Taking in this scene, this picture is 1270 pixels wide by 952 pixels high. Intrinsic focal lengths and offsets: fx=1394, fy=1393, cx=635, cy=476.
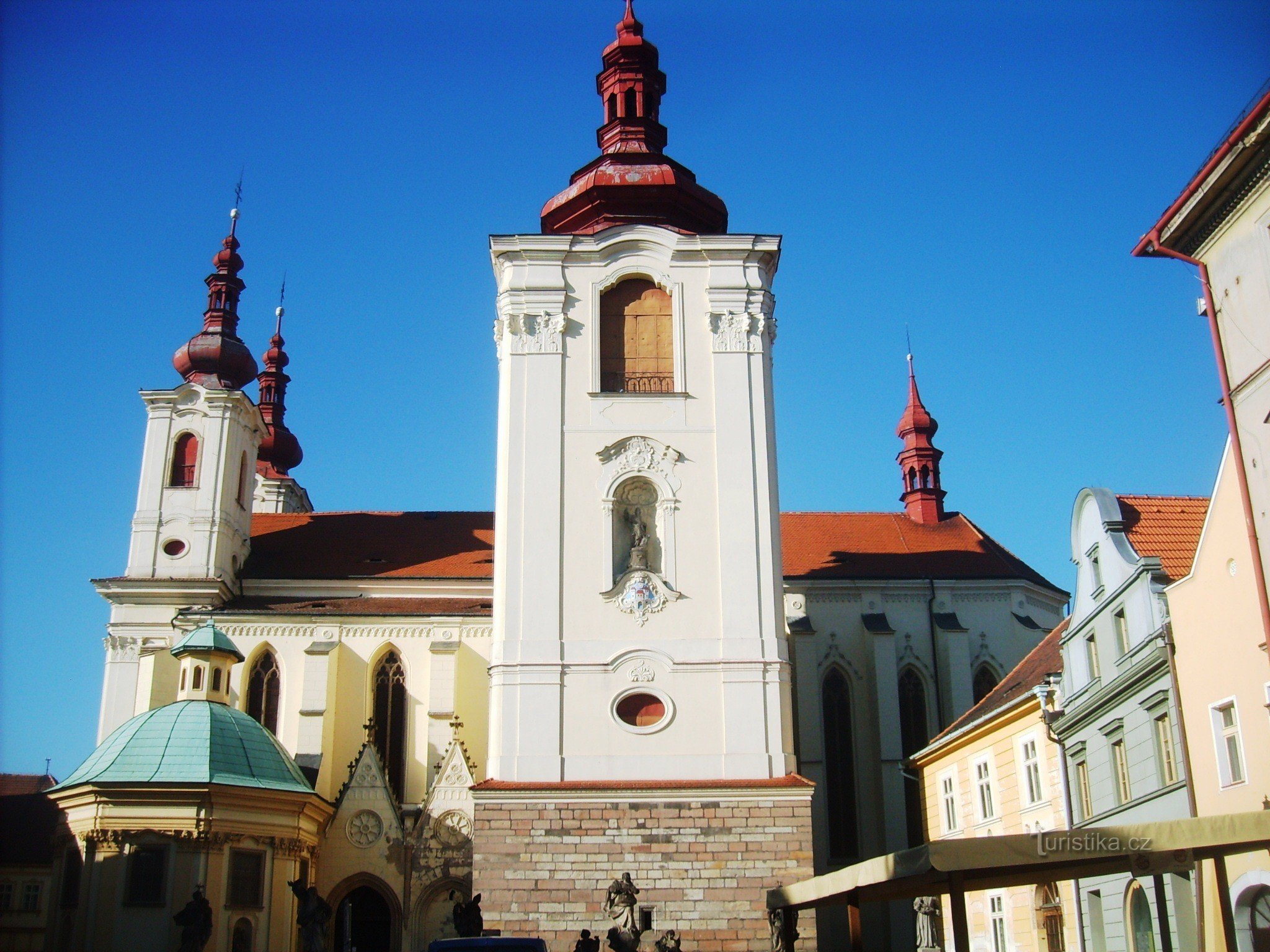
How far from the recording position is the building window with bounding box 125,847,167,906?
88.3 ft

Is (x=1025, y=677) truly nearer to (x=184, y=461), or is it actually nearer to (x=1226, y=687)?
(x=1226, y=687)

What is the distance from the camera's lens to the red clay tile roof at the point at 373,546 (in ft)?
127

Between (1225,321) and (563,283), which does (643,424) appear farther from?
(1225,321)

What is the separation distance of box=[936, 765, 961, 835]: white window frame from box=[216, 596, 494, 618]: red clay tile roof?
39.2ft

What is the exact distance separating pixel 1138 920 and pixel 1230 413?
812cm

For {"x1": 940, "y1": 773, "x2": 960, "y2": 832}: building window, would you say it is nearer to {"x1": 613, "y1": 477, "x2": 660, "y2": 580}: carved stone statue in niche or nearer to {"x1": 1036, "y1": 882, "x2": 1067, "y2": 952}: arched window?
{"x1": 1036, "y1": 882, "x2": 1067, "y2": 952}: arched window

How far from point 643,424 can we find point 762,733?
6784mm

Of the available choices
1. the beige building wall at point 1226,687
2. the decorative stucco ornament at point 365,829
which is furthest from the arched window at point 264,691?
the beige building wall at point 1226,687

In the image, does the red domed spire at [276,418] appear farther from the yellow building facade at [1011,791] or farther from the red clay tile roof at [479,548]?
the yellow building facade at [1011,791]

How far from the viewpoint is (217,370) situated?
137ft

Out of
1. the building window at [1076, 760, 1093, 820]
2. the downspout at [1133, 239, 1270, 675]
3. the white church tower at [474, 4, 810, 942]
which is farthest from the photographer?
the white church tower at [474, 4, 810, 942]

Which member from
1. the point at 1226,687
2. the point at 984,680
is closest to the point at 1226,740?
the point at 1226,687

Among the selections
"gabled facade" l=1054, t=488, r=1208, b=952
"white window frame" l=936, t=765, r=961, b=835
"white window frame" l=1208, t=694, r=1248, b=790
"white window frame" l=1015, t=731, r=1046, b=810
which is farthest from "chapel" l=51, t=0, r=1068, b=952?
"white window frame" l=1208, t=694, r=1248, b=790

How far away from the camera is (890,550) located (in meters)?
39.7
